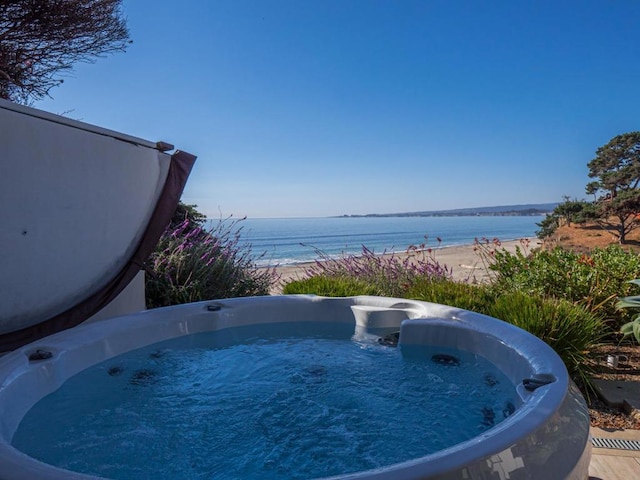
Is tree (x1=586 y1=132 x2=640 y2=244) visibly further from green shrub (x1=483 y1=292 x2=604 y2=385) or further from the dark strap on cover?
the dark strap on cover

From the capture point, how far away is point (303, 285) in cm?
391

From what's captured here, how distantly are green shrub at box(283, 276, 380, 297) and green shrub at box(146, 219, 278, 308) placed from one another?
22.4 inches

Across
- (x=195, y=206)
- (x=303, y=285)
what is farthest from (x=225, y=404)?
(x=195, y=206)

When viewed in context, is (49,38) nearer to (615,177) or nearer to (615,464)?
(615,464)

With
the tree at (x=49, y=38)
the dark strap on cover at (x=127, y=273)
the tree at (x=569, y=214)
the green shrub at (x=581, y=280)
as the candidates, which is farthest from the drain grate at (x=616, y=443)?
the tree at (x=569, y=214)

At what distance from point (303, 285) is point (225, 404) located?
214 cm

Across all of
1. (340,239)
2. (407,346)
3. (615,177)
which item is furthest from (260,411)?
(340,239)

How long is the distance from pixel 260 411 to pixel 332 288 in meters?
2.07

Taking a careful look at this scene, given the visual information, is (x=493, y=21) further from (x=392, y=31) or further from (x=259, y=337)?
(x=259, y=337)

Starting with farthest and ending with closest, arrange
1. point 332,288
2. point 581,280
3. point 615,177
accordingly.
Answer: point 615,177 < point 332,288 < point 581,280

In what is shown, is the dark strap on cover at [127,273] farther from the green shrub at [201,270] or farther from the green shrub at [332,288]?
the green shrub at [332,288]

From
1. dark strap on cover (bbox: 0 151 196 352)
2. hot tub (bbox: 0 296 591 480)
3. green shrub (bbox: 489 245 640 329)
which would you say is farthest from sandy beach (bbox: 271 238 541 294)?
dark strap on cover (bbox: 0 151 196 352)

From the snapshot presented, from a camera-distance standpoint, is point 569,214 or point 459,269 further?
point 569,214

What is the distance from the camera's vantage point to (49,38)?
4.53 metres
